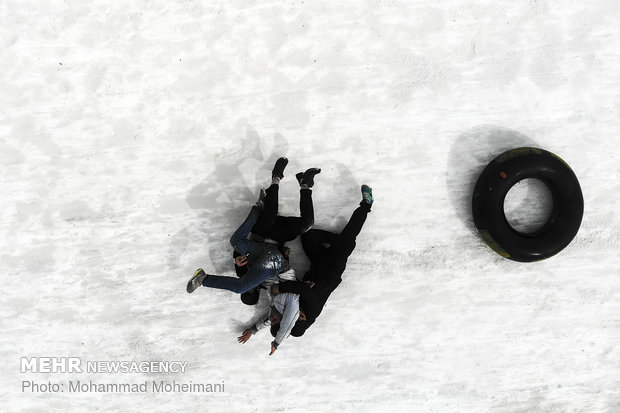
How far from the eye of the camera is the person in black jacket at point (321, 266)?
3.30 meters

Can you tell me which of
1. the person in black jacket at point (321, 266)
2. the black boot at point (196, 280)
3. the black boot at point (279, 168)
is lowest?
the black boot at point (196, 280)

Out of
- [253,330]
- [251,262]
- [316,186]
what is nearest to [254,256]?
[251,262]

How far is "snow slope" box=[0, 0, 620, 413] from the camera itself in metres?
3.62

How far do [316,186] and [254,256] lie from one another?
860 mm

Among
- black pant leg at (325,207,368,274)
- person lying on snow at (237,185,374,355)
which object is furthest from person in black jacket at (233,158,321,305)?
black pant leg at (325,207,368,274)

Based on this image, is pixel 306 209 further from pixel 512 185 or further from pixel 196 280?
pixel 512 185

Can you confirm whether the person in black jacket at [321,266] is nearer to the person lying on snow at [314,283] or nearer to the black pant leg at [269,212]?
the person lying on snow at [314,283]

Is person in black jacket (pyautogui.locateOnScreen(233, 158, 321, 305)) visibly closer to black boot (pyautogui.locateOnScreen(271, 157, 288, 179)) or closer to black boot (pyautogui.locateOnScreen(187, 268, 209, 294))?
black boot (pyautogui.locateOnScreen(271, 157, 288, 179))

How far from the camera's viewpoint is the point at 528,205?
3723mm

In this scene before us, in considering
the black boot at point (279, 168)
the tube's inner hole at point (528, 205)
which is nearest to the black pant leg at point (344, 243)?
the black boot at point (279, 168)

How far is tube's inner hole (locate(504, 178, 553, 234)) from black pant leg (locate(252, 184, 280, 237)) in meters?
2.12

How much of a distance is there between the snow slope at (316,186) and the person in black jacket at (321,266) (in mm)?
240

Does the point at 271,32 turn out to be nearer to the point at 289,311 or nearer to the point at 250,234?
the point at 250,234

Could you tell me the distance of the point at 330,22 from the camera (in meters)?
3.61
